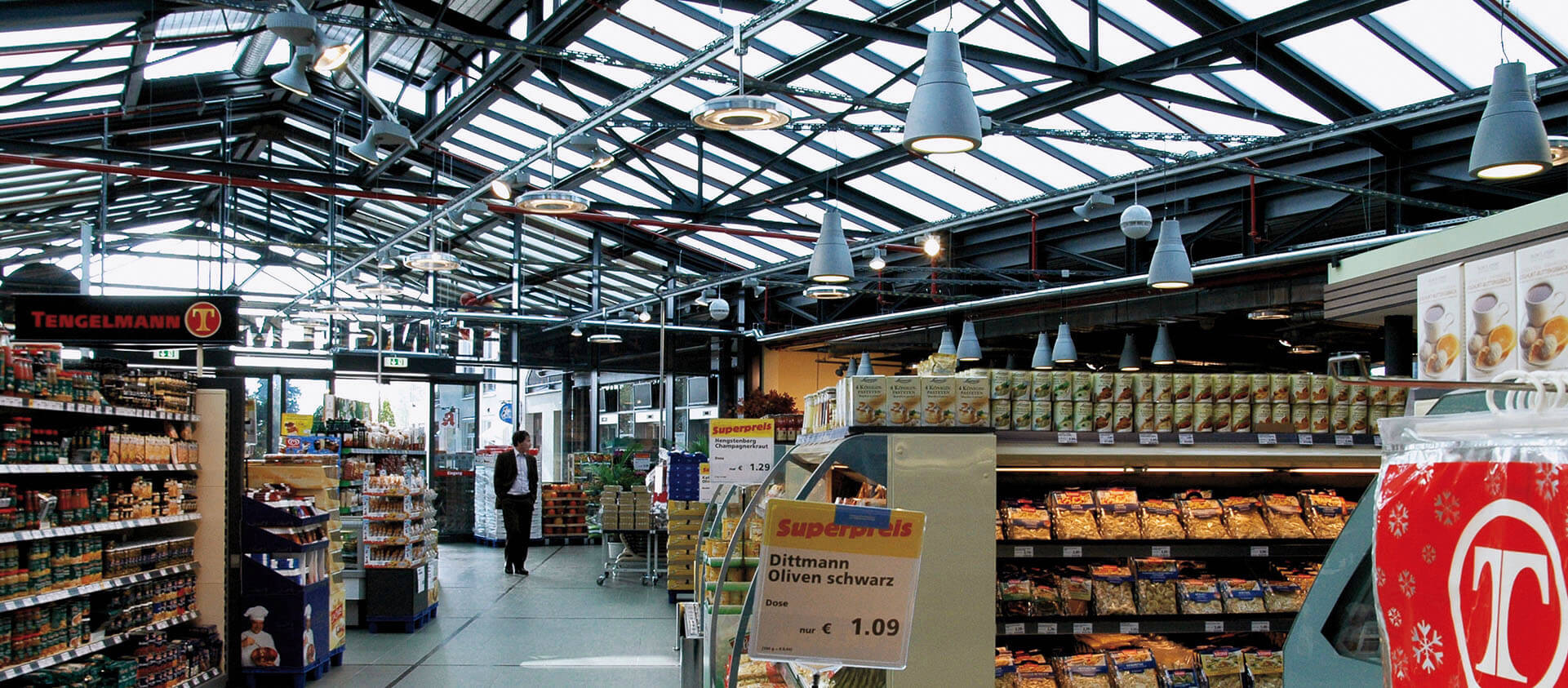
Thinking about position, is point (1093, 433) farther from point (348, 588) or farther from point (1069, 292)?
point (1069, 292)

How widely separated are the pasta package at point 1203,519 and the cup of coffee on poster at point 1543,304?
358 centimetres

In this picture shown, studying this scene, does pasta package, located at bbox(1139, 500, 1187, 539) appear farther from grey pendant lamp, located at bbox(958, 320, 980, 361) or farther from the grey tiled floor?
grey pendant lamp, located at bbox(958, 320, 980, 361)

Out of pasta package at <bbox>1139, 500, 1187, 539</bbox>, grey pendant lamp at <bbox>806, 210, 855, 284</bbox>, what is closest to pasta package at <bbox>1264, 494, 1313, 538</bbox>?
pasta package at <bbox>1139, 500, 1187, 539</bbox>

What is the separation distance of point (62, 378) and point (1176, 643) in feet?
17.7

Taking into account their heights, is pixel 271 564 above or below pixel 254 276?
below

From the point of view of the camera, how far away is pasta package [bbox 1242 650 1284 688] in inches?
191

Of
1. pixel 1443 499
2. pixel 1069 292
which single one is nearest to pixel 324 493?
pixel 1443 499

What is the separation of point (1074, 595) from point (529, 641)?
5.33 m

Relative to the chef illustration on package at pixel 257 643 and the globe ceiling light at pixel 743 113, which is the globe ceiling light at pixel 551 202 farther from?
the chef illustration on package at pixel 257 643

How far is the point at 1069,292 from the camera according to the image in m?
13.3

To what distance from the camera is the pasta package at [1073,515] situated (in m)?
4.83

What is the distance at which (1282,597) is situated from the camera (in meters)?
4.98

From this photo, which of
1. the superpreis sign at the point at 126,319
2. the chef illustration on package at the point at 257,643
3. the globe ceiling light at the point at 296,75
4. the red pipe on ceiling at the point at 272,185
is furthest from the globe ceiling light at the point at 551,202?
the chef illustration on package at the point at 257,643

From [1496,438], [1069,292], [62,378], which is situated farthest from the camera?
[1069,292]
